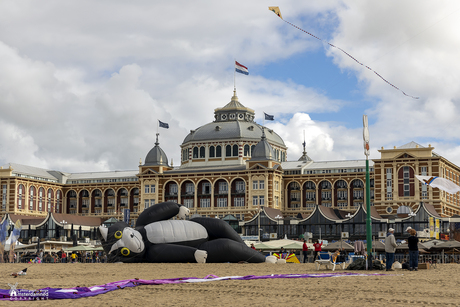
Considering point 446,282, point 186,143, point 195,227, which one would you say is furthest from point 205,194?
point 446,282

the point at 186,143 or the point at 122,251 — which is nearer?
the point at 122,251

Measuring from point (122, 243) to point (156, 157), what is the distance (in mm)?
74156

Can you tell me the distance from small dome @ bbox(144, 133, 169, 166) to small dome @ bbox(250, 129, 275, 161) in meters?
15.8

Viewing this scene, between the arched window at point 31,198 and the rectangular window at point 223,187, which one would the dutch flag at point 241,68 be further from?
the arched window at point 31,198

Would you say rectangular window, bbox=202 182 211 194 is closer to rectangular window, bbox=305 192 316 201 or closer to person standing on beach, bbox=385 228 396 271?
rectangular window, bbox=305 192 316 201

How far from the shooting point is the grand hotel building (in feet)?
301

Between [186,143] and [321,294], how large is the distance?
95864 millimetres

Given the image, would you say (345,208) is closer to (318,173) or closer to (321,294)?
(318,173)

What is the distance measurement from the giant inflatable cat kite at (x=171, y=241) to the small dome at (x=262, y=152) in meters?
65.4

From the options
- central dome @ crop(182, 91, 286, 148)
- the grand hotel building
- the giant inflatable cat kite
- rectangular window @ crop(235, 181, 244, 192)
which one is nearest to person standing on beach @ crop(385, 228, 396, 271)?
the giant inflatable cat kite

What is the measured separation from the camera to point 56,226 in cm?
9206

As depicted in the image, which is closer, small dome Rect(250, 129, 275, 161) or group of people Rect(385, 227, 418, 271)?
group of people Rect(385, 227, 418, 271)

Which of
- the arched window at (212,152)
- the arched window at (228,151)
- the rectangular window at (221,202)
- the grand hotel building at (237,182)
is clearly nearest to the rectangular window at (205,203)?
the grand hotel building at (237,182)

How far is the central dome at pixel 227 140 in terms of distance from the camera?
A: 352 ft
